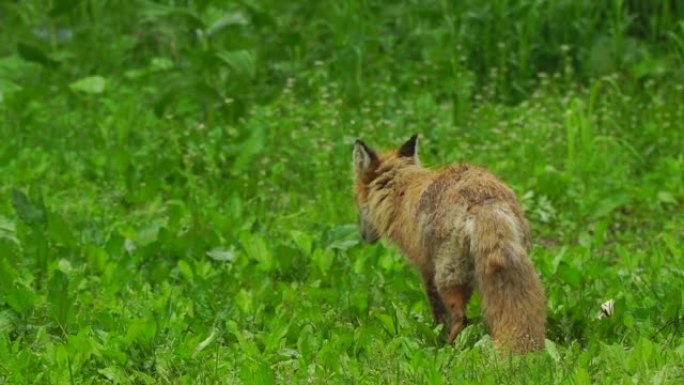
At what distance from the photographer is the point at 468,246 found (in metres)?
6.69

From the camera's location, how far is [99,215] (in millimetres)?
9539

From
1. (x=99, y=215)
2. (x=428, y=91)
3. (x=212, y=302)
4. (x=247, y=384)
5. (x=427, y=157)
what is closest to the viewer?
(x=247, y=384)

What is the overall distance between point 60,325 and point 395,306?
5.72ft

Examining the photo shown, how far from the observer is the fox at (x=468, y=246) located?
6559mm

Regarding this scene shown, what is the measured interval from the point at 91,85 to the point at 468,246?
5.64 m

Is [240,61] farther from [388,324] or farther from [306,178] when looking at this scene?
[388,324]

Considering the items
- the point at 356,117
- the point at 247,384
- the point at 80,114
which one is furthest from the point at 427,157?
the point at 247,384

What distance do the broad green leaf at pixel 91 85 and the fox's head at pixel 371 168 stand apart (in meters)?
4.26

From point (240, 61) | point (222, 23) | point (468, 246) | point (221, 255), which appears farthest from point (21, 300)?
point (222, 23)

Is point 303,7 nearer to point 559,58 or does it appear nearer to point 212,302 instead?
point 559,58

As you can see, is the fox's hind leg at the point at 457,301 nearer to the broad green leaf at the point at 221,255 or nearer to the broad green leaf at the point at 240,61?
the broad green leaf at the point at 221,255

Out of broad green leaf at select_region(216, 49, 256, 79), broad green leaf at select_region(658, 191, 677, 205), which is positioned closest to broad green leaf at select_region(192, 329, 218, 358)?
broad green leaf at select_region(658, 191, 677, 205)

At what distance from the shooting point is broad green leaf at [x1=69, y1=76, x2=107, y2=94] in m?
11.5

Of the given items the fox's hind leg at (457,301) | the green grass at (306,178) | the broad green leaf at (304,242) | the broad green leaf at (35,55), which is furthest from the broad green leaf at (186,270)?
the broad green leaf at (35,55)
